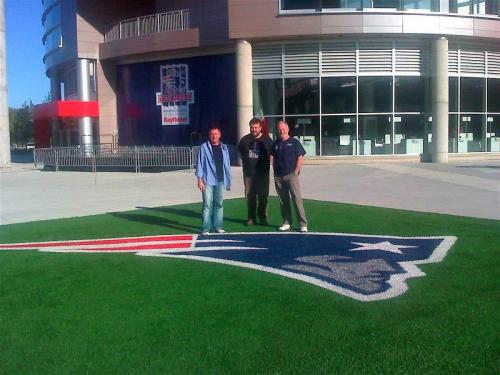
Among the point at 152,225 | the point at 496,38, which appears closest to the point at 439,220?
the point at 152,225

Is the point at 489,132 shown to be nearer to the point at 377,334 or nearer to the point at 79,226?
the point at 79,226

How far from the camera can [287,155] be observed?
9781 mm

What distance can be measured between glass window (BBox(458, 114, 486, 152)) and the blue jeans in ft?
67.6

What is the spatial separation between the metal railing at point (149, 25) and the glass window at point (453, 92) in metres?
12.4

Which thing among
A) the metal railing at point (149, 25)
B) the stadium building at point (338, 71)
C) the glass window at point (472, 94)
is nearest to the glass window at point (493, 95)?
the stadium building at point (338, 71)

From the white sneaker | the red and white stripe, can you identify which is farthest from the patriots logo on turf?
the white sneaker

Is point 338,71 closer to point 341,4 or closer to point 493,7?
point 341,4

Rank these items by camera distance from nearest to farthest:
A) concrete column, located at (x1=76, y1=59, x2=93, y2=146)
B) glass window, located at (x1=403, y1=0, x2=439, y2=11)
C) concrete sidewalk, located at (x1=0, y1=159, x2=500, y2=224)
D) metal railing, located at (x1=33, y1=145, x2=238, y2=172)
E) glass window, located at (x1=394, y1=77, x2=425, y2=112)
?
concrete sidewalk, located at (x1=0, y1=159, x2=500, y2=224) < metal railing, located at (x1=33, y1=145, x2=238, y2=172) < glass window, located at (x1=403, y1=0, x2=439, y2=11) < glass window, located at (x1=394, y1=77, x2=425, y2=112) < concrete column, located at (x1=76, y1=59, x2=93, y2=146)

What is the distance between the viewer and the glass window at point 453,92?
27.1 m

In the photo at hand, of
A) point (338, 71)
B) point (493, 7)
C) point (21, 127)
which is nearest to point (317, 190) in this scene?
point (338, 71)

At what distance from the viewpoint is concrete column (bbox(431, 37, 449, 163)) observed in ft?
84.9

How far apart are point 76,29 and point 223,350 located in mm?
31570

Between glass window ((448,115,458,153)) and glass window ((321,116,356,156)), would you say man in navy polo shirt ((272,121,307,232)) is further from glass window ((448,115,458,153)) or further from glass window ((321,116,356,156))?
glass window ((448,115,458,153))

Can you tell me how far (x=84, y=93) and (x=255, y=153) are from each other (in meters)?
25.8
